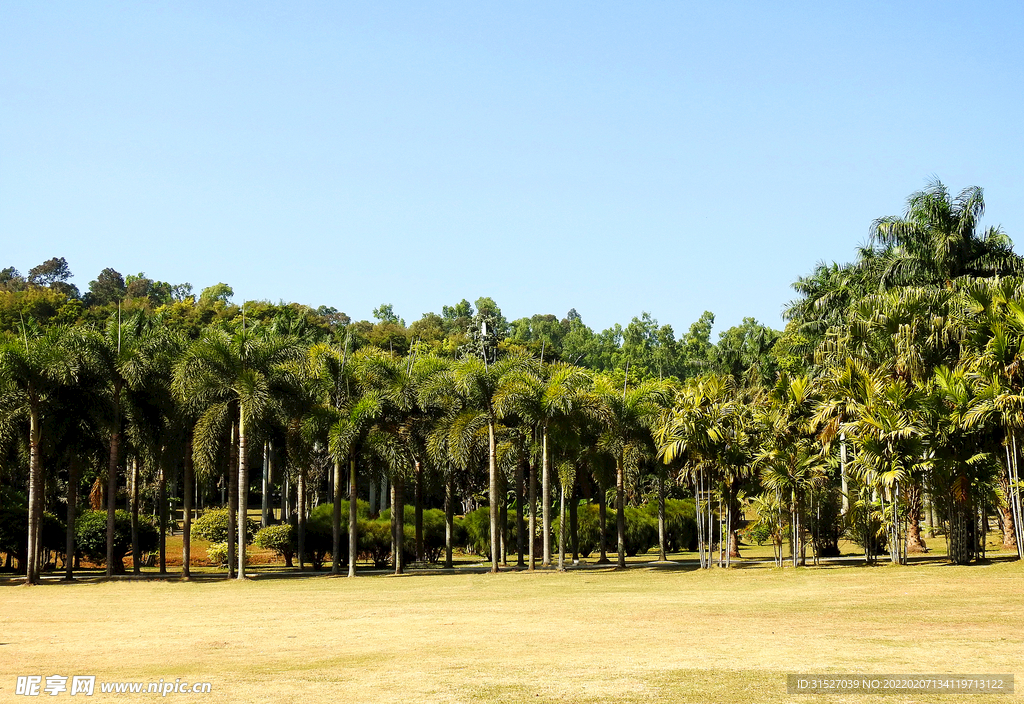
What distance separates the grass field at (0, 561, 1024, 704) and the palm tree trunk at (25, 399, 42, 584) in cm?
299

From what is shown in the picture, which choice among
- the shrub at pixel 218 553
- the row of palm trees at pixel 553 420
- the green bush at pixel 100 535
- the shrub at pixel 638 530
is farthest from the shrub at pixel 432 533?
the green bush at pixel 100 535

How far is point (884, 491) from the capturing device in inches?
1209

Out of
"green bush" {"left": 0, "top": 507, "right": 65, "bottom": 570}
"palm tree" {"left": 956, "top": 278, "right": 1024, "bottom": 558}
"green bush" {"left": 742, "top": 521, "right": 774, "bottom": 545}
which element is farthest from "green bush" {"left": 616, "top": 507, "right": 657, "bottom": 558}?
A: "green bush" {"left": 0, "top": 507, "right": 65, "bottom": 570}

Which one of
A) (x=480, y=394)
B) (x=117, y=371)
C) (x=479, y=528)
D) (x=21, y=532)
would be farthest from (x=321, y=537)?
(x=117, y=371)

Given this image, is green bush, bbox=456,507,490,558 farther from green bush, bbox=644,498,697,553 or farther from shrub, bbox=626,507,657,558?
green bush, bbox=644,498,697,553

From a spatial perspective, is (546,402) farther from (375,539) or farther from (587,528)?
(587,528)

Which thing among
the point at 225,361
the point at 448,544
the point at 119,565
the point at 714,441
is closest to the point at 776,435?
the point at 714,441

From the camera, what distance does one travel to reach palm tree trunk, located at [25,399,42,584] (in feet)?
102

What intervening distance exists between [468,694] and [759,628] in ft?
23.9

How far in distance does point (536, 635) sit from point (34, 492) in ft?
68.0

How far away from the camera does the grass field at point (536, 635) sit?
1206 cm

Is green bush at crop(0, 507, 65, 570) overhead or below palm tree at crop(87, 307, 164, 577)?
below

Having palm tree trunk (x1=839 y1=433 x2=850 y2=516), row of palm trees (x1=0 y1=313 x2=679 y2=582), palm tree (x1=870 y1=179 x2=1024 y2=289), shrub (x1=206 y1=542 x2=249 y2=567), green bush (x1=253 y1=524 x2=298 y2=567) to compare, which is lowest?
shrub (x1=206 y1=542 x2=249 y2=567)

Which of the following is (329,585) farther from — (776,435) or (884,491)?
(884,491)
